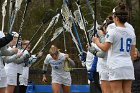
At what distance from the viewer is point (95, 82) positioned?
1209cm

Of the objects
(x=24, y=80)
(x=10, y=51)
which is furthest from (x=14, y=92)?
(x=10, y=51)

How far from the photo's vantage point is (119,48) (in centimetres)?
762

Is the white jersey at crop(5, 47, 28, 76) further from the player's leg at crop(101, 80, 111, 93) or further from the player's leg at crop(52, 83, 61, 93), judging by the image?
the player's leg at crop(101, 80, 111, 93)

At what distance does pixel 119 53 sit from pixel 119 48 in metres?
0.08

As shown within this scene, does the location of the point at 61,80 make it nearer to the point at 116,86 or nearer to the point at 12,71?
the point at 12,71

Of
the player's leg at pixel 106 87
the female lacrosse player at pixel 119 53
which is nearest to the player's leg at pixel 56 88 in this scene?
Answer: the player's leg at pixel 106 87

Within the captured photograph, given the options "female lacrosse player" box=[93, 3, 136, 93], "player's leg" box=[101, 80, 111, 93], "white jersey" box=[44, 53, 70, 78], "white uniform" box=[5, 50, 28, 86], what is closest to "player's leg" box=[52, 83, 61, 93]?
"white jersey" box=[44, 53, 70, 78]

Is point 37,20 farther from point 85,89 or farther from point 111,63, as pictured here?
point 111,63

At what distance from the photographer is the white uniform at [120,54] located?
7.55 m

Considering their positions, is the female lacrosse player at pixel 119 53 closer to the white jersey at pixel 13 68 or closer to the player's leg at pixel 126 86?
the player's leg at pixel 126 86

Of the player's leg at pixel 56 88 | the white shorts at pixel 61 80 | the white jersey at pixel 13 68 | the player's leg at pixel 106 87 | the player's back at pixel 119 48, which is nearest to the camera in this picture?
the player's back at pixel 119 48

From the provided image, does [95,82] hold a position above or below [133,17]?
below

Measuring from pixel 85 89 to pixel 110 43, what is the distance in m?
9.54

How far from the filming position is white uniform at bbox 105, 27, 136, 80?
755cm
